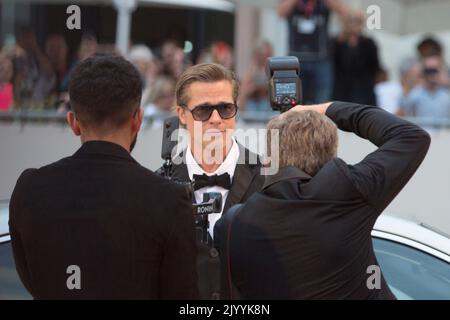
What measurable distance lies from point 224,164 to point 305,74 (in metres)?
4.20

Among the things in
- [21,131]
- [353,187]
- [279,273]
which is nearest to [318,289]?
[279,273]

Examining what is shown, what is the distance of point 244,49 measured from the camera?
998 cm

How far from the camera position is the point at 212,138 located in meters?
3.56

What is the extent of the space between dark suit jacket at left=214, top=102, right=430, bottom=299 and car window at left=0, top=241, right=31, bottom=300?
3.34 ft

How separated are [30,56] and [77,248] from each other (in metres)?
6.42

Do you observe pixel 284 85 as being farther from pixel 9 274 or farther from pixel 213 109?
pixel 9 274

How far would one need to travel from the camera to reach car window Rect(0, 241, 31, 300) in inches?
136

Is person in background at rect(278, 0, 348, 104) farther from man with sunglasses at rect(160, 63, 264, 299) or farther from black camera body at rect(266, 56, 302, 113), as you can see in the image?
black camera body at rect(266, 56, 302, 113)

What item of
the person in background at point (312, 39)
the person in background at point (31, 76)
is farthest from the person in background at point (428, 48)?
the person in background at point (31, 76)

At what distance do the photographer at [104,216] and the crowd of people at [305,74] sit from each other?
4.30m

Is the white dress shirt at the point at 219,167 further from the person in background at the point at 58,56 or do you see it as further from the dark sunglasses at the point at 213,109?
the person in background at the point at 58,56

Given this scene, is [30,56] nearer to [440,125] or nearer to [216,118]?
[440,125]

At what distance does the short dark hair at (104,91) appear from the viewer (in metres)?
2.57

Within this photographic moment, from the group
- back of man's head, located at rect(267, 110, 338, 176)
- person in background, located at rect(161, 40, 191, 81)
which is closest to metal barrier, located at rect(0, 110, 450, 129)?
person in background, located at rect(161, 40, 191, 81)
